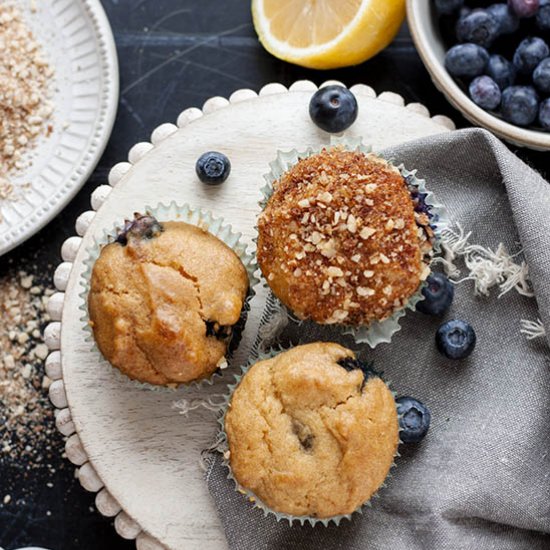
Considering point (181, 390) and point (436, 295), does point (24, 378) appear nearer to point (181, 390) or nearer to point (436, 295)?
point (181, 390)

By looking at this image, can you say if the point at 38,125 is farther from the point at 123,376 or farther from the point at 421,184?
the point at 421,184

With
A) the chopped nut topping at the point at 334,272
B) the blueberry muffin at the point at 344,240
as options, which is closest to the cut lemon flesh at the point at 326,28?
the blueberry muffin at the point at 344,240

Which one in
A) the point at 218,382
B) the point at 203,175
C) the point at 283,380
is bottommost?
the point at 218,382

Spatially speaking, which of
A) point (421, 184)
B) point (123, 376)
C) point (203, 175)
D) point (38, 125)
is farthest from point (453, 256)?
point (38, 125)

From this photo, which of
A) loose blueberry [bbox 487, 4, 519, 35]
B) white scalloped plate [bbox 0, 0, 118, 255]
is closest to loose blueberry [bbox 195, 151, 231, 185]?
white scalloped plate [bbox 0, 0, 118, 255]

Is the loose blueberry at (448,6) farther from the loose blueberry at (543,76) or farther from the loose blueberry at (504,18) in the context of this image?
the loose blueberry at (543,76)

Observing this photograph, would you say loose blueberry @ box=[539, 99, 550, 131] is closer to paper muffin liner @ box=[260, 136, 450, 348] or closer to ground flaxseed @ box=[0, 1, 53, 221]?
paper muffin liner @ box=[260, 136, 450, 348]
